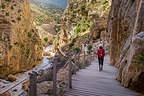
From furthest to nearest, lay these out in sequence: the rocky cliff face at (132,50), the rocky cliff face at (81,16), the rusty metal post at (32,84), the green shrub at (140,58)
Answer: the rocky cliff face at (81,16) → the rocky cliff face at (132,50) → the green shrub at (140,58) → the rusty metal post at (32,84)

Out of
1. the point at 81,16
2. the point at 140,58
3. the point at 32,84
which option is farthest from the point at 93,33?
the point at 32,84

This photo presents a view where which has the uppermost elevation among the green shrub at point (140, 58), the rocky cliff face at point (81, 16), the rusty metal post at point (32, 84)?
the rocky cliff face at point (81, 16)

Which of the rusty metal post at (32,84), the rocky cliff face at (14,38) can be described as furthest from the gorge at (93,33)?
the rusty metal post at (32,84)

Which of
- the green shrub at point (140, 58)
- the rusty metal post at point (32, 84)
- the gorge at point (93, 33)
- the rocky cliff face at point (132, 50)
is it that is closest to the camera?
the rusty metal post at point (32, 84)

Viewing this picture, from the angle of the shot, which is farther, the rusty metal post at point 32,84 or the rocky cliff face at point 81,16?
the rocky cliff face at point 81,16

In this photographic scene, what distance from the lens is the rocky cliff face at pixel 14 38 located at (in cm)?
2191

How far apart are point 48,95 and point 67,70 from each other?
151 cm

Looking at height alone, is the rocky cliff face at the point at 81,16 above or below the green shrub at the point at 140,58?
above

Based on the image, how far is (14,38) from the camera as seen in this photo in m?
23.9

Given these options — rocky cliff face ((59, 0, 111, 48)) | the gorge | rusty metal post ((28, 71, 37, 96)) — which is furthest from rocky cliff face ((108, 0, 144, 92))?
rocky cliff face ((59, 0, 111, 48))

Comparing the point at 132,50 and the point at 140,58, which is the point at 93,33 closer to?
the point at 132,50

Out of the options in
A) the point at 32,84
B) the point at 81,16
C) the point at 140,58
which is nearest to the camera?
the point at 32,84

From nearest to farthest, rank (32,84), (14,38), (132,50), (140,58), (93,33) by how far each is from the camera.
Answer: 1. (32,84)
2. (140,58)
3. (132,50)
4. (14,38)
5. (93,33)

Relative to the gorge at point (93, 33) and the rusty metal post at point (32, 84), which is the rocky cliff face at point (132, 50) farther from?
the rusty metal post at point (32, 84)
